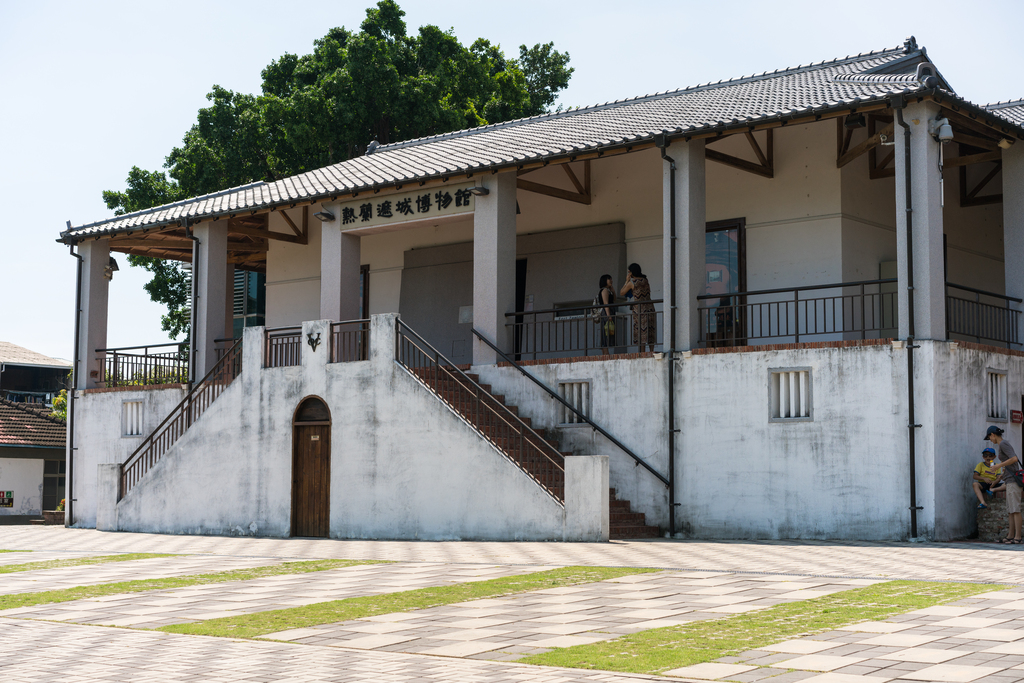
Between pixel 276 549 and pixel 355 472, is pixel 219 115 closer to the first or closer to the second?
pixel 355 472

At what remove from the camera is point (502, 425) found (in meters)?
17.7

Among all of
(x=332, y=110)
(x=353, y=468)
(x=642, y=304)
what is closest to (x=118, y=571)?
(x=353, y=468)

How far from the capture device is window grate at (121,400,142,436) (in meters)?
23.7

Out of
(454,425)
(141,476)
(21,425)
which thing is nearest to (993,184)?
(454,425)

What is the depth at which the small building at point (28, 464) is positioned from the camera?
32.7 meters

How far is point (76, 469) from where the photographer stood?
961 inches

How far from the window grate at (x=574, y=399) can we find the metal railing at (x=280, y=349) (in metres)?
4.76

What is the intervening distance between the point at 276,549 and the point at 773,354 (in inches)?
299

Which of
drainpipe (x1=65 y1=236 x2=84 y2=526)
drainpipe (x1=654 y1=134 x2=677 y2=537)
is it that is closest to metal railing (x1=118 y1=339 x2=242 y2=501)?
drainpipe (x1=65 y1=236 x2=84 y2=526)

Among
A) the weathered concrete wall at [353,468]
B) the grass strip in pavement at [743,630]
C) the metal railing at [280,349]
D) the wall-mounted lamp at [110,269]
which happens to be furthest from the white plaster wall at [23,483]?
the grass strip in pavement at [743,630]

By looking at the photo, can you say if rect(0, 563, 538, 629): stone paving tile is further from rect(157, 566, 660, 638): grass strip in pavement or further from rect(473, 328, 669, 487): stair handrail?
rect(473, 328, 669, 487): stair handrail

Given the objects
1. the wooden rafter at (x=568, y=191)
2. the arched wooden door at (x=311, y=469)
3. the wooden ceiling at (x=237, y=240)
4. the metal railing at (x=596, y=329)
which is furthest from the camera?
the wooden ceiling at (x=237, y=240)

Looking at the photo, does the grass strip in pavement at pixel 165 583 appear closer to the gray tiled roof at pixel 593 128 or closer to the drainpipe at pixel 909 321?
the drainpipe at pixel 909 321

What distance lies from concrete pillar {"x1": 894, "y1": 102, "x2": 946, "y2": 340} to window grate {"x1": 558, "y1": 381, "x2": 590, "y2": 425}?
5110 millimetres
